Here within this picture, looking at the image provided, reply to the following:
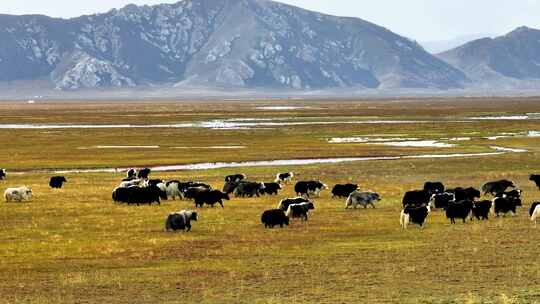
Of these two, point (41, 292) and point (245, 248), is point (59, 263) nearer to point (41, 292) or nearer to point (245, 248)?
point (41, 292)

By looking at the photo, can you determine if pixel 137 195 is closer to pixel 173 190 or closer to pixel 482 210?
pixel 173 190

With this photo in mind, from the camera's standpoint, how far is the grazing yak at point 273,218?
102ft

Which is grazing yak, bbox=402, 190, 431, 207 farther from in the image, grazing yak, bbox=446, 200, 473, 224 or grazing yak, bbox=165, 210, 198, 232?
grazing yak, bbox=165, 210, 198, 232

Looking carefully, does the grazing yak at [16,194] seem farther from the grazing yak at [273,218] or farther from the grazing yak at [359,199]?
the grazing yak at [359,199]

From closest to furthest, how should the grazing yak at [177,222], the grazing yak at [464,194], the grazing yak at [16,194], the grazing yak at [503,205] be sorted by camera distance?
the grazing yak at [177,222] → the grazing yak at [503,205] → the grazing yak at [464,194] → the grazing yak at [16,194]

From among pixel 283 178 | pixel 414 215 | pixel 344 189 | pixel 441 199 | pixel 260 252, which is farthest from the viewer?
pixel 283 178

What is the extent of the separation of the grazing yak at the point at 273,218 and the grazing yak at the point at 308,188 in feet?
31.7

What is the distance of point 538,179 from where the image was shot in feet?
144

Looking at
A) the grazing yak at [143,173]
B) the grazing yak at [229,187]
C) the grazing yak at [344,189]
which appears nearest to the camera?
the grazing yak at [344,189]

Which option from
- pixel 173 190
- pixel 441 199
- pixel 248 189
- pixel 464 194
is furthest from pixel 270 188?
pixel 464 194

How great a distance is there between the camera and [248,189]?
4212 cm

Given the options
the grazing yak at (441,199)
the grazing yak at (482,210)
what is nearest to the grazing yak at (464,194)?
the grazing yak at (441,199)

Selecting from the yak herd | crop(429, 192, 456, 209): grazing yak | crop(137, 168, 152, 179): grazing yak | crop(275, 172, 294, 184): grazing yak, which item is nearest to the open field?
the yak herd

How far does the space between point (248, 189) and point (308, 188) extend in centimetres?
293
